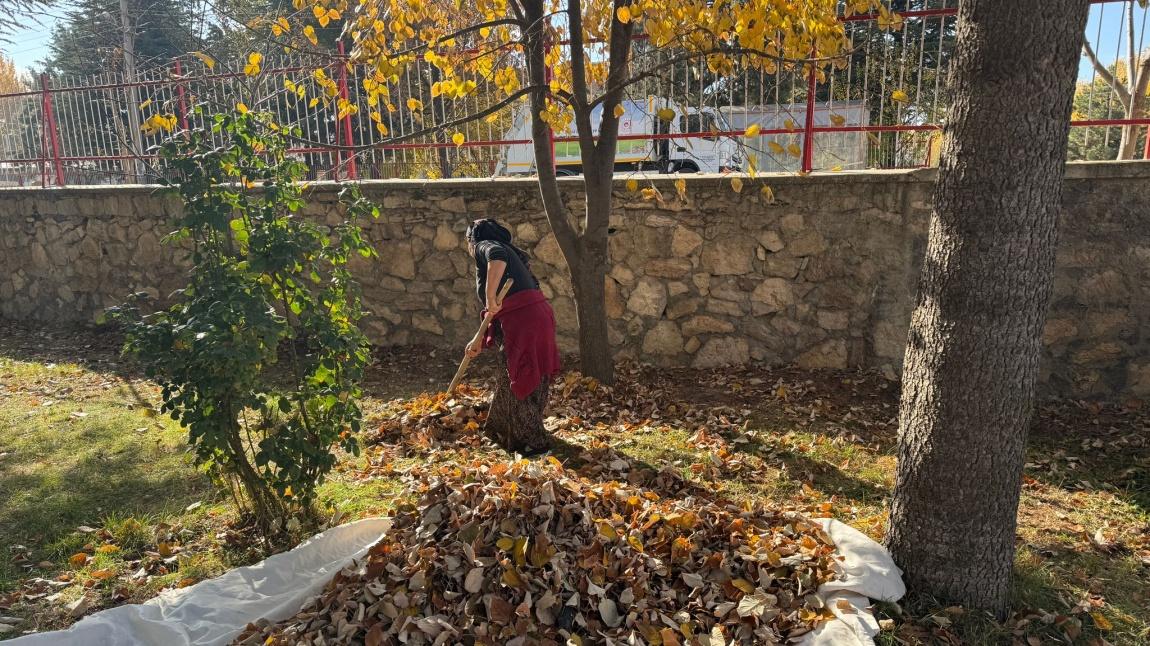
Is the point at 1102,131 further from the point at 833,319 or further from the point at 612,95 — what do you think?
the point at 612,95

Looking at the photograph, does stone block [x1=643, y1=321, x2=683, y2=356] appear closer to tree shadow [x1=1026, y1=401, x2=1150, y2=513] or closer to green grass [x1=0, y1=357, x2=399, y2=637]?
tree shadow [x1=1026, y1=401, x2=1150, y2=513]

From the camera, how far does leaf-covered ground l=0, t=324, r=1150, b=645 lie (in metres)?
3.11

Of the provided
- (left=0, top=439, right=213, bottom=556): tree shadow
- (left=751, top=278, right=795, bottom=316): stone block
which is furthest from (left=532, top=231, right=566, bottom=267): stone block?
(left=0, top=439, right=213, bottom=556): tree shadow

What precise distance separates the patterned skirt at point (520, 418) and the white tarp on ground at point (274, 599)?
Answer: 1.53 m

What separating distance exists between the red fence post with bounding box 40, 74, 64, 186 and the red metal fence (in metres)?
0.02

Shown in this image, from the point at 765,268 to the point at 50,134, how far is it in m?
8.36

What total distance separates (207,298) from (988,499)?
3124 millimetres

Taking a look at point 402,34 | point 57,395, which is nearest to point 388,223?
point 402,34

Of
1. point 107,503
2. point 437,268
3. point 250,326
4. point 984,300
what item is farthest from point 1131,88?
point 107,503

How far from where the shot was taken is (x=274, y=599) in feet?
9.54

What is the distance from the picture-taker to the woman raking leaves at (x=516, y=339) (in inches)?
175

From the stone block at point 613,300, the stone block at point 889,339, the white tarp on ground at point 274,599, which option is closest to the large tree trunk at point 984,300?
the white tarp on ground at point 274,599

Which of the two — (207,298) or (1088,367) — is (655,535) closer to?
(207,298)

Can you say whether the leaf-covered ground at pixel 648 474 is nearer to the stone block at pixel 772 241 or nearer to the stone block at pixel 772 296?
the stone block at pixel 772 296
